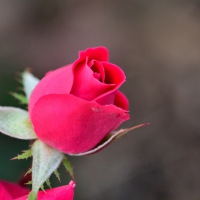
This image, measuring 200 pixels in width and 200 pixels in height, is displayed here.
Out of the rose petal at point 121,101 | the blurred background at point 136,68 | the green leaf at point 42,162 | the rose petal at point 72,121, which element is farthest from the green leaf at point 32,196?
the blurred background at point 136,68

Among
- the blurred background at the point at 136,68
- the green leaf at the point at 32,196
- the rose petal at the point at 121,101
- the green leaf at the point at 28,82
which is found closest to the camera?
the green leaf at the point at 32,196

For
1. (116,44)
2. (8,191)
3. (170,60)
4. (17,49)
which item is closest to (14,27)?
(17,49)

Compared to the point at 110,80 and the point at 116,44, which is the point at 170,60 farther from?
the point at 110,80

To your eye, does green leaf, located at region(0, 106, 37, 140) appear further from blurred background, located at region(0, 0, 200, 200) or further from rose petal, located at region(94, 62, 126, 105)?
blurred background, located at region(0, 0, 200, 200)

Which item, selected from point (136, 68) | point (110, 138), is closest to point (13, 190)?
point (110, 138)

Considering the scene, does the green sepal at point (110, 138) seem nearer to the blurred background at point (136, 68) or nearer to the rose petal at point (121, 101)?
the rose petal at point (121, 101)
